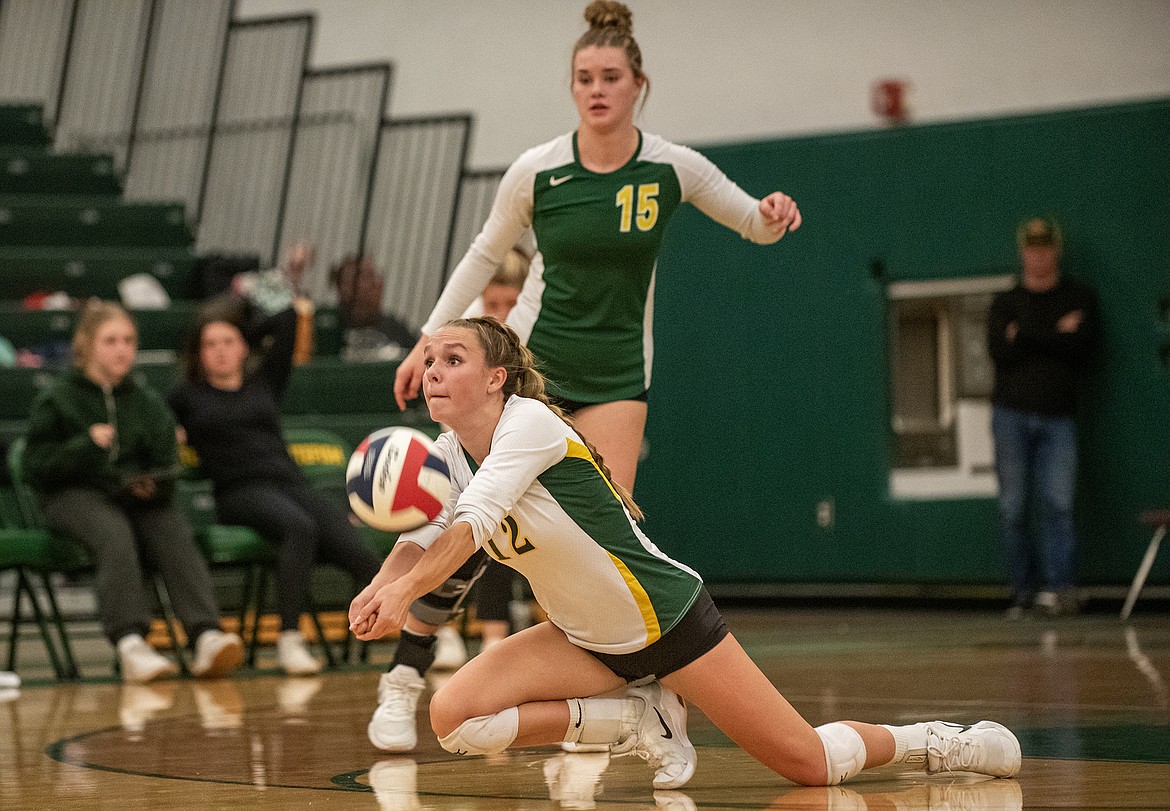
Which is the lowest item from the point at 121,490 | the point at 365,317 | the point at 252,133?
the point at 121,490

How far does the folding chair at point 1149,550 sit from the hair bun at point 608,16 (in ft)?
17.4

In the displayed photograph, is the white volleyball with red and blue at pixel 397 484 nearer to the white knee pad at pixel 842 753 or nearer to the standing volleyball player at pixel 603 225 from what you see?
the standing volleyball player at pixel 603 225

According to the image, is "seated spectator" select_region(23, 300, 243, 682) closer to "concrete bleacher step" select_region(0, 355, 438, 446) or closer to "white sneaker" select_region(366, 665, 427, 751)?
"white sneaker" select_region(366, 665, 427, 751)

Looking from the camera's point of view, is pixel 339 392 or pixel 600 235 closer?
pixel 600 235

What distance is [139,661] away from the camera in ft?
21.0

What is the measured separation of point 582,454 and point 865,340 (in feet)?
23.6

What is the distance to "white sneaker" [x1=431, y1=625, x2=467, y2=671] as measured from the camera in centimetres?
679

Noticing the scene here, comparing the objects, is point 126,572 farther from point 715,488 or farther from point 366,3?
point 366,3

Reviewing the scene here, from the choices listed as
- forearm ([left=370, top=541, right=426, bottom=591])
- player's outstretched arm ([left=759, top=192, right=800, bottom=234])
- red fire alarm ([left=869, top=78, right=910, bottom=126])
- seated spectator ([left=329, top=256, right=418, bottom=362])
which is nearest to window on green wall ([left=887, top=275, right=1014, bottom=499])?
red fire alarm ([left=869, top=78, right=910, bottom=126])

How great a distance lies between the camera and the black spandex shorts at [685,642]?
11.0ft

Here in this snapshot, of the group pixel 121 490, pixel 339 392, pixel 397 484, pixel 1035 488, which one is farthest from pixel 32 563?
pixel 1035 488

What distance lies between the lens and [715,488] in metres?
10.8

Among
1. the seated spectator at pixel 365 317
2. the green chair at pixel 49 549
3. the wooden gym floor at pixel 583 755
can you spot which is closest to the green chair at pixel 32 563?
the green chair at pixel 49 549

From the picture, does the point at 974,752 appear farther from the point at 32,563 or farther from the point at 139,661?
the point at 32,563
